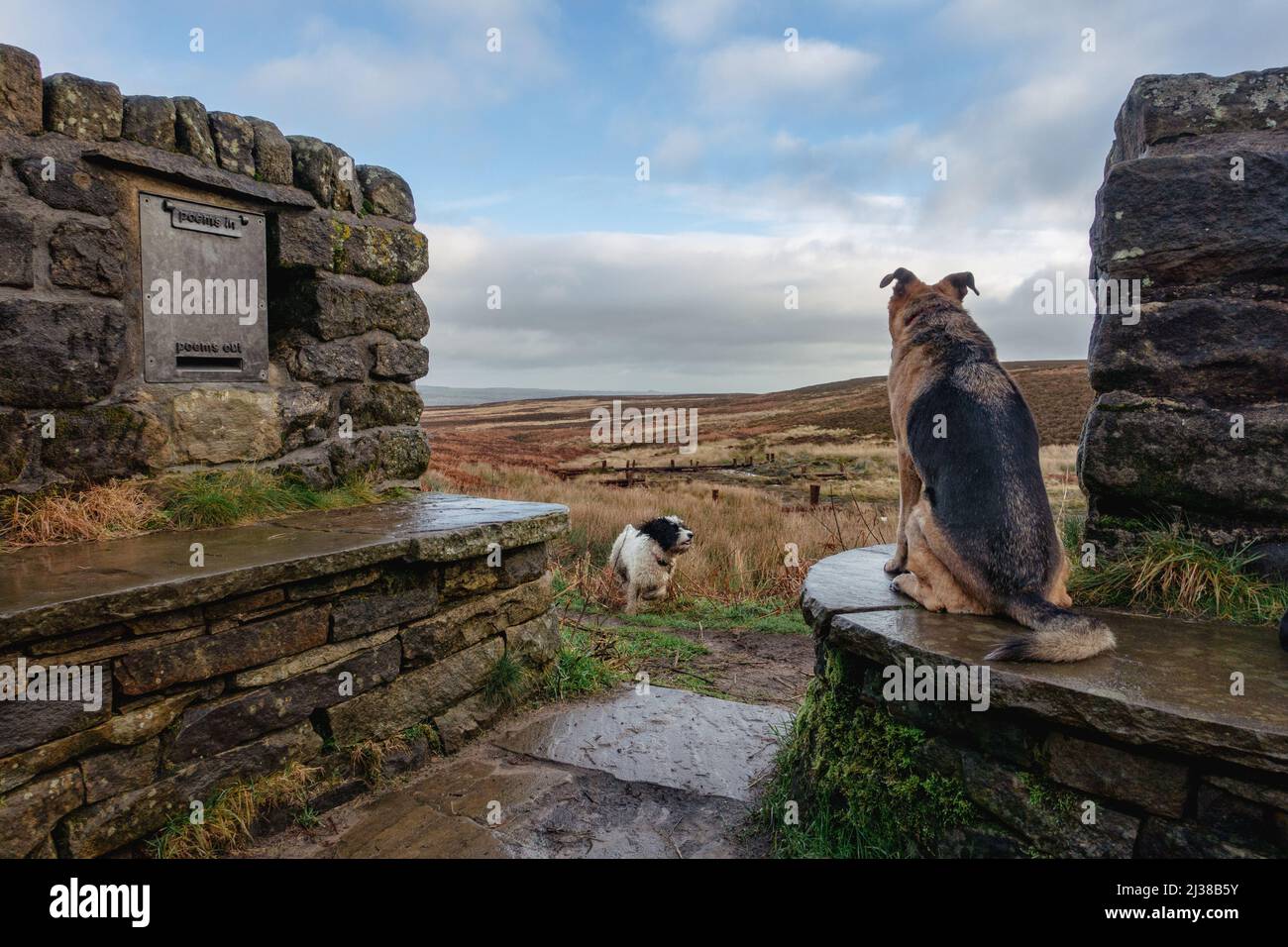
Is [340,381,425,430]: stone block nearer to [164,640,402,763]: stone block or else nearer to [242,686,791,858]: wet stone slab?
[164,640,402,763]: stone block

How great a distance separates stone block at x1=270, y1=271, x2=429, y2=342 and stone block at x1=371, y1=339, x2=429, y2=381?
119 millimetres

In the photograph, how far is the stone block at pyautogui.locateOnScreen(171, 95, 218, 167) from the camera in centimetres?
453

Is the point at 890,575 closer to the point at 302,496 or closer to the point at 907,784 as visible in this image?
the point at 907,784

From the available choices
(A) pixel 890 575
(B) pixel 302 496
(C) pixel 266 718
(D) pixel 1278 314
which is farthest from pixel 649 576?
(D) pixel 1278 314

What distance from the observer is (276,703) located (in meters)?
3.44

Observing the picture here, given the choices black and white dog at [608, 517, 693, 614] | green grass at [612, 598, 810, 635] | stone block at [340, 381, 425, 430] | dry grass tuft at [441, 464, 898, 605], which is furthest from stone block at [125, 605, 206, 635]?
black and white dog at [608, 517, 693, 614]

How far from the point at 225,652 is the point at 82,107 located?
10.0 feet

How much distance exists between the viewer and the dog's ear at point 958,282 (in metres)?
4.14

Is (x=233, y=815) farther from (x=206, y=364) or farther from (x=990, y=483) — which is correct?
(x=990, y=483)

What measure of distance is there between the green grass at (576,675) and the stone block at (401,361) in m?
2.31

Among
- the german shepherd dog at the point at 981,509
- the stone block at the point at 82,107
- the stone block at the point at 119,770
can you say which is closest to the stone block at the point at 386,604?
the stone block at the point at 119,770

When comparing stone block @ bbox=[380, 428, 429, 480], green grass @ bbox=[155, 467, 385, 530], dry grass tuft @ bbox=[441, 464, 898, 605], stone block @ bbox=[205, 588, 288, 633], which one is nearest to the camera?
stone block @ bbox=[205, 588, 288, 633]

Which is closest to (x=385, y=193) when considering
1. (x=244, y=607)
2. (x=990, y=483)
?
(x=244, y=607)
